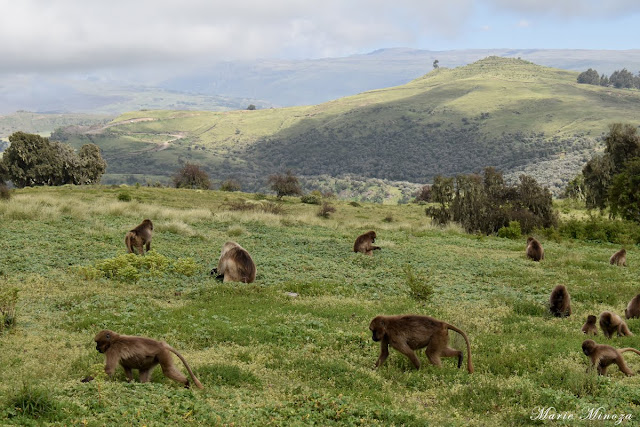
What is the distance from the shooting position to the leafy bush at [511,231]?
34438 millimetres

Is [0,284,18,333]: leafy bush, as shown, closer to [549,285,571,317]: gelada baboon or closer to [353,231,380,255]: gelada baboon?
[549,285,571,317]: gelada baboon

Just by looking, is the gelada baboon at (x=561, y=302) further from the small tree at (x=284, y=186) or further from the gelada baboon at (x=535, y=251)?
the small tree at (x=284, y=186)

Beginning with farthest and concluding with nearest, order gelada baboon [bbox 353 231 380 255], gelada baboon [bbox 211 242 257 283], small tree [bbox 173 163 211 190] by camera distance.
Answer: small tree [bbox 173 163 211 190]
gelada baboon [bbox 353 231 380 255]
gelada baboon [bbox 211 242 257 283]

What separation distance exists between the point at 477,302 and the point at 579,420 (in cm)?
861

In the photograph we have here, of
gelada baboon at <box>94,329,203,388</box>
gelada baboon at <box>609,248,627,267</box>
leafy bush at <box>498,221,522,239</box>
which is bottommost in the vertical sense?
leafy bush at <box>498,221,522,239</box>

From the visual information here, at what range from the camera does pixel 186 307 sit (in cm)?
1298

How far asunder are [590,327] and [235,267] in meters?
9.68

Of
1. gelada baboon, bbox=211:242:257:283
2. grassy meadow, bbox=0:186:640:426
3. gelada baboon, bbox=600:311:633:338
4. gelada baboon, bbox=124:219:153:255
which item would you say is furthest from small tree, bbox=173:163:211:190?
gelada baboon, bbox=600:311:633:338

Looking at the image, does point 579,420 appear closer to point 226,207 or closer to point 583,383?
point 583,383

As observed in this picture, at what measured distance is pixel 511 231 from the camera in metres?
34.6

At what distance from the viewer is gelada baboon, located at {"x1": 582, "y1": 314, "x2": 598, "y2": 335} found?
12123 millimetres

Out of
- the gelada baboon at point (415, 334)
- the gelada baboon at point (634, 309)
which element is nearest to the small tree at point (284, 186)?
the gelada baboon at point (634, 309)

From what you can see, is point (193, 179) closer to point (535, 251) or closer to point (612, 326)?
point (535, 251)

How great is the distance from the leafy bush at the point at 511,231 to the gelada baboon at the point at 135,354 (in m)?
30.3
